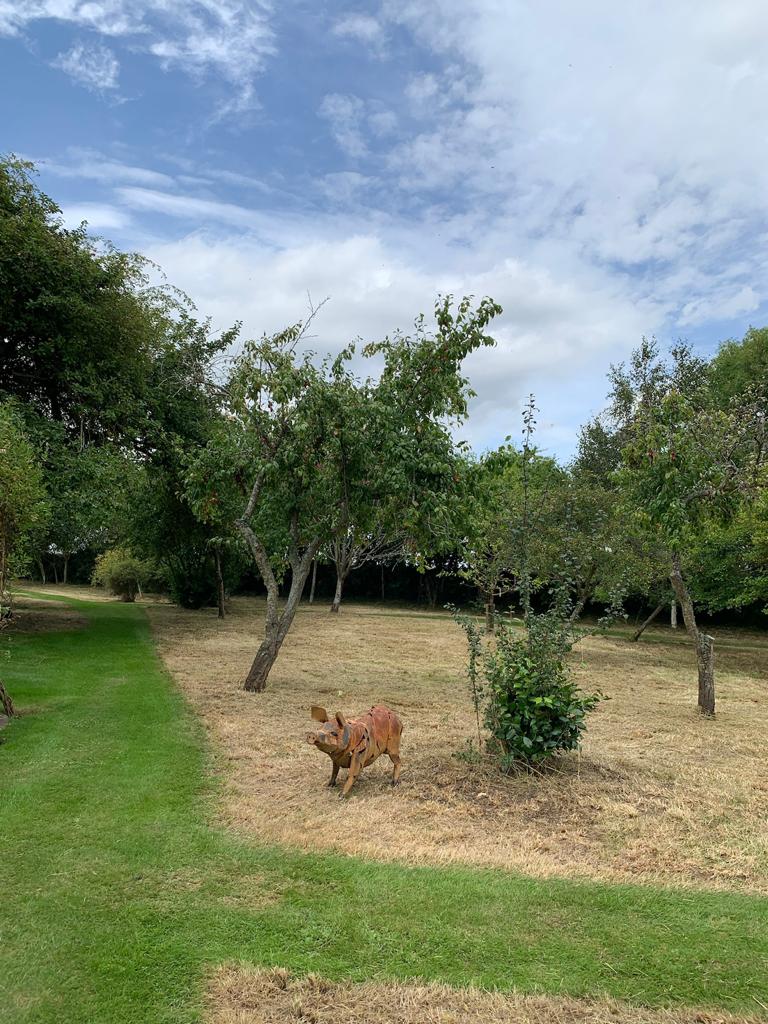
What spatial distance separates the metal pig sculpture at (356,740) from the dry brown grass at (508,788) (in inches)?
9.5

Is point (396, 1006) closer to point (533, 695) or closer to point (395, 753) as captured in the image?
point (395, 753)

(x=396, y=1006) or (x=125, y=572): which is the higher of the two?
(x=125, y=572)

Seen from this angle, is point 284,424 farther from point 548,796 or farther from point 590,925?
point 590,925

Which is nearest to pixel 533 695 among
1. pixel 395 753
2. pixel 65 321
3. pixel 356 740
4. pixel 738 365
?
pixel 395 753

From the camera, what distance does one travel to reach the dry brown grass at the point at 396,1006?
2805mm

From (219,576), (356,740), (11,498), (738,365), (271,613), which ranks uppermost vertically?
(738,365)

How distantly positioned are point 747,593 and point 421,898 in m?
19.0

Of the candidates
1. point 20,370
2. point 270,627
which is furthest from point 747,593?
point 20,370

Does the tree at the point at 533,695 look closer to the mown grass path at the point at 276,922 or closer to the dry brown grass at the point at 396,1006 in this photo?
the mown grass path at the point at 276,922

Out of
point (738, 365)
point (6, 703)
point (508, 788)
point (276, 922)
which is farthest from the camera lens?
point (738, 365)

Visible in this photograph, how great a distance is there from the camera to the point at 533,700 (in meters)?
6.23

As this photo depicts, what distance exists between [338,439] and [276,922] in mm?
6936

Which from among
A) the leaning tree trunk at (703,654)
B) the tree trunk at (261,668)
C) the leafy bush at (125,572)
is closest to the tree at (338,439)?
the tree trunk at (261,668)

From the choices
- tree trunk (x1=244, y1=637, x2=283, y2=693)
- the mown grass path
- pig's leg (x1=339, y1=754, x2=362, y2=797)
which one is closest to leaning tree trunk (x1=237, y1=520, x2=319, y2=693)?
tree trunk (x1=244, y1=637, x2=283, y2=693)
